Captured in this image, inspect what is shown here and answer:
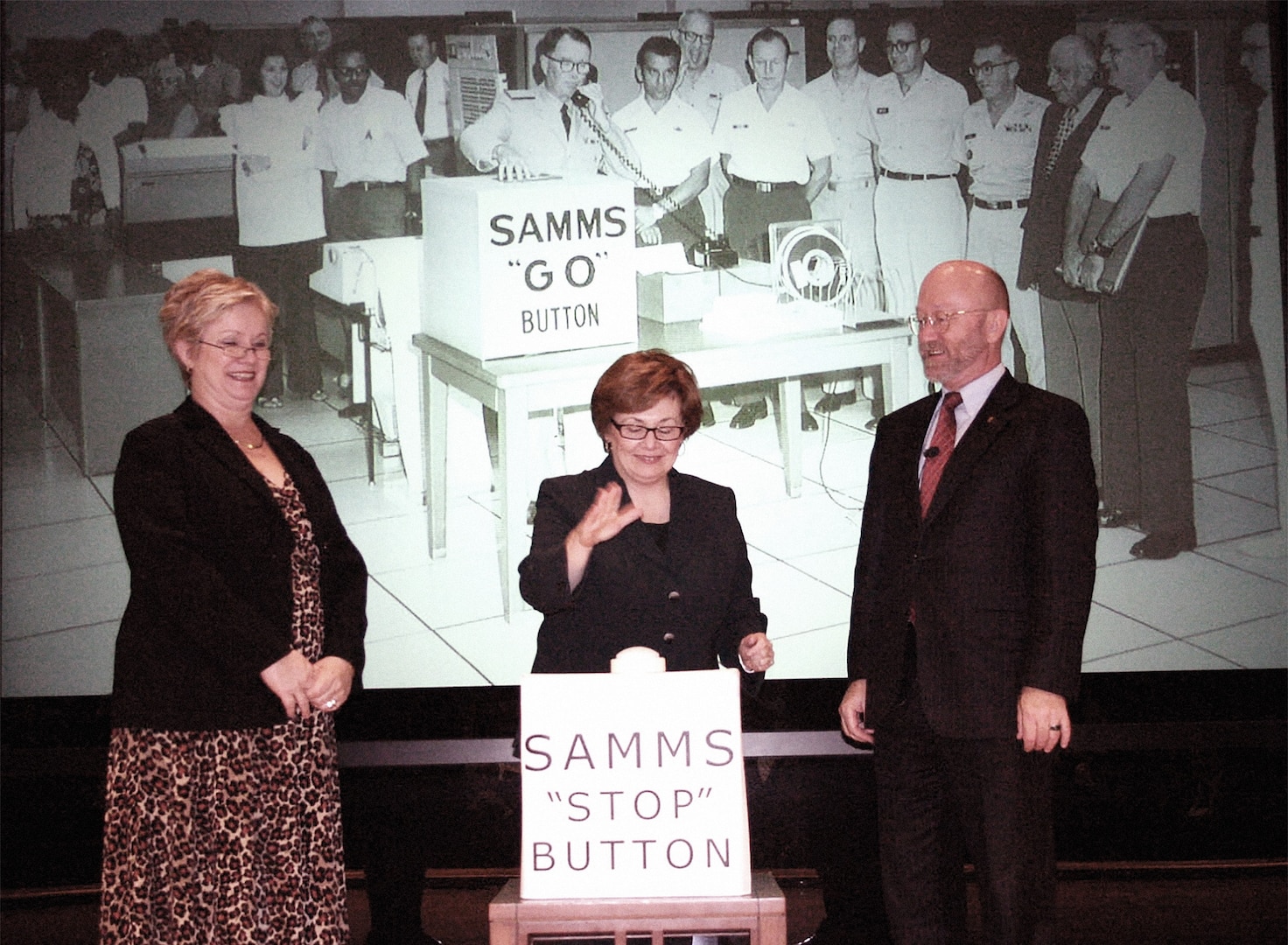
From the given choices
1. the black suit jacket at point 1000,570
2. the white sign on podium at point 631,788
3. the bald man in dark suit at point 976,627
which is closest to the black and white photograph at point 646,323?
the bald man in dark suit at point 976,627

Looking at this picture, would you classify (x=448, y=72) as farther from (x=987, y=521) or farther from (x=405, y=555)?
(x=987, y=521)

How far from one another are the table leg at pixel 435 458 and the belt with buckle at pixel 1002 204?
167cm

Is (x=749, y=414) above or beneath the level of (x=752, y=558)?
above

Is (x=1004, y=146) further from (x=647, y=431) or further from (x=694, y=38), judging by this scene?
(x=647, y=431)

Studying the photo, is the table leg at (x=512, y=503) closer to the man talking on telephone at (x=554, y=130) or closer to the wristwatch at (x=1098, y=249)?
the man talking on telephone at (x=554, y=130)

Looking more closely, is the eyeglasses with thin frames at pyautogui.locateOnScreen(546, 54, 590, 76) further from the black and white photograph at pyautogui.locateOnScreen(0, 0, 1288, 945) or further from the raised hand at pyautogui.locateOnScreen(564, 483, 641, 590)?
the raised hand at pyautogui.locateOnScreen(564, 483, 641, 590)

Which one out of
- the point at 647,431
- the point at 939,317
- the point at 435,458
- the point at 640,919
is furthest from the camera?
the point at 435,458

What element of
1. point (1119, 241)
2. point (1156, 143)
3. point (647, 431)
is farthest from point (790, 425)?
point (647, 431)

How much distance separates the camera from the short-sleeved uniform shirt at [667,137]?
3.52m

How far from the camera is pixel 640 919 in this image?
1.71m

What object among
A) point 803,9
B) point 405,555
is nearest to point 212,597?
point 405,555

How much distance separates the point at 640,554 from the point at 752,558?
1.49 metres

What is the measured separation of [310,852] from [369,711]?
1.48 meters

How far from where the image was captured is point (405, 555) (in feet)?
11.9
